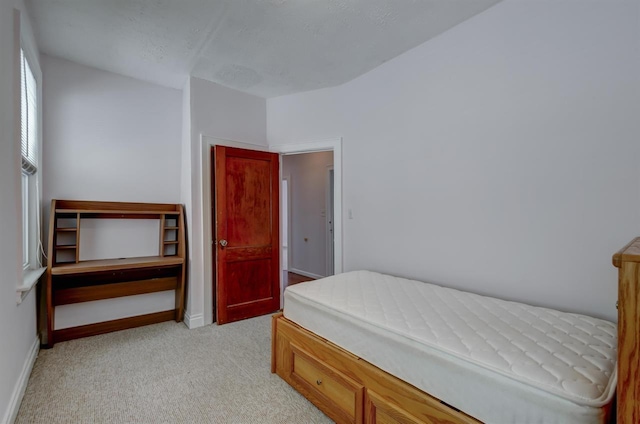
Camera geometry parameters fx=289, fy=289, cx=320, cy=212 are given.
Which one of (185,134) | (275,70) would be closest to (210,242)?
(185,134)

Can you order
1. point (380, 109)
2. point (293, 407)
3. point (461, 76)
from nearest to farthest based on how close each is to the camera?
point (293, 407)
point (461, 76)
point (380, 109)

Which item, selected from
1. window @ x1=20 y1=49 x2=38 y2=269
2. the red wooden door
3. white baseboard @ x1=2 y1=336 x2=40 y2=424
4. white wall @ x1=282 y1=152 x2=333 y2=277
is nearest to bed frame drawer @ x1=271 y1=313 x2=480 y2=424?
the red wooden door

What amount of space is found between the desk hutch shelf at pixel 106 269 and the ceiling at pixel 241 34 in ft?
4.74

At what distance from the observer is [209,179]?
10.5 ft

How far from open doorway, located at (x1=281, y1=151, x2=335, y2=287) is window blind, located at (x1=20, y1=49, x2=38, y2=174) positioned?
11.4ft

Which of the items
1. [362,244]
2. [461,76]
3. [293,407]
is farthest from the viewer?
[362,244]

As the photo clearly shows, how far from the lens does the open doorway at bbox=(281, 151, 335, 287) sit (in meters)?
5.14

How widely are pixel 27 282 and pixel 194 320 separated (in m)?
1.42

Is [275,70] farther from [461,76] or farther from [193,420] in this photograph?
[193,420]

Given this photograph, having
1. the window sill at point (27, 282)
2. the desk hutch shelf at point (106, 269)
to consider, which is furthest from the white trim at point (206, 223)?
the window sill at point (27, 282)

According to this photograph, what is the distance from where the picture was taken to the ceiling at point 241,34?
2.04 meters

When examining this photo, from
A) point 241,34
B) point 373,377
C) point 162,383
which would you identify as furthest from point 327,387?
point 241,34

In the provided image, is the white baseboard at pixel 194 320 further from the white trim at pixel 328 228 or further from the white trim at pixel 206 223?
the white trim at pixel 328 228

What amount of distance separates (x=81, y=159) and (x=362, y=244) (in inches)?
116
